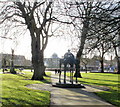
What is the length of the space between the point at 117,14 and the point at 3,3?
42.1 ft

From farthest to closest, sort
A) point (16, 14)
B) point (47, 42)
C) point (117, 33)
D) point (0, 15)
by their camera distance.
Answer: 1. point (47, 42)
2. point (16, 14)
3. point (0, 15)
4. point (117, 33)

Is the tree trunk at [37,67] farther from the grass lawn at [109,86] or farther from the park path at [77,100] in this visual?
the park path at [77,100]

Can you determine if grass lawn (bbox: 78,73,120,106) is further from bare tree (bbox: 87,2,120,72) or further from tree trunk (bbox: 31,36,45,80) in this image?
tree trunk (bbox: 31,36,45,80)

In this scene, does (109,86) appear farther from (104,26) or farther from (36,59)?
(36,59)

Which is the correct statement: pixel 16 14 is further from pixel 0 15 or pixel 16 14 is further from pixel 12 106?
pixel 12 106

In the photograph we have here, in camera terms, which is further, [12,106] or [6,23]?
[6,23]

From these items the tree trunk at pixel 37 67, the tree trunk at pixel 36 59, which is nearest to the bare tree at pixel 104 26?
the tree trunk at pixel 36 59

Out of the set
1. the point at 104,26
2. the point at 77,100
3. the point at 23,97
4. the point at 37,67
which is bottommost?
the point at 77,100

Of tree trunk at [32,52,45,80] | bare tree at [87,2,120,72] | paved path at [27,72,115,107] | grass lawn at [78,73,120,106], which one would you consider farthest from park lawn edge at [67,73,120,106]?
tree trunk at [32,52,45,80]

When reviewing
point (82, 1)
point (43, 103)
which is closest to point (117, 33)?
point (82, 1)

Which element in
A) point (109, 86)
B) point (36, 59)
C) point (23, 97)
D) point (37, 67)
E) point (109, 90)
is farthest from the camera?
point (37, 67)

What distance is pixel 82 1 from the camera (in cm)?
1042

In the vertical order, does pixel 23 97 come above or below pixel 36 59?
below

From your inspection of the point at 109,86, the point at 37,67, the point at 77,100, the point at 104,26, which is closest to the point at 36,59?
the point at 37,67
